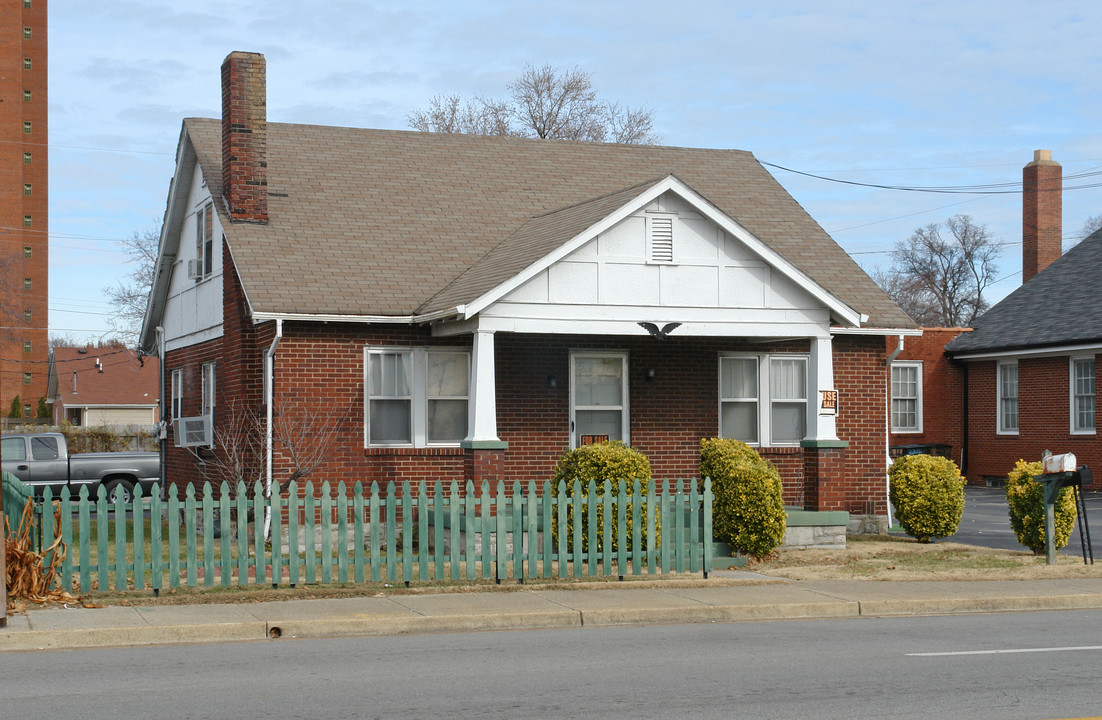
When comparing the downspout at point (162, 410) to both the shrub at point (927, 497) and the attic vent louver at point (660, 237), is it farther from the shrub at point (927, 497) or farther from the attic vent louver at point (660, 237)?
the shrub at point (927, 497)

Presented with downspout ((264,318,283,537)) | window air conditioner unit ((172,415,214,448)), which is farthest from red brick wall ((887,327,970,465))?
downspout ((264,318,283,537))

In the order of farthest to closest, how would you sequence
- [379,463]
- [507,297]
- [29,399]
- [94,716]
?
[29,399], [379,463], [507,297], [94,716]

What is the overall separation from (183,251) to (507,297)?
9250 millimetres

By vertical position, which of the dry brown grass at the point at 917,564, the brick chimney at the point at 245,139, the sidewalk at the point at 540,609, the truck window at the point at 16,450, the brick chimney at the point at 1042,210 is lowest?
the dry brown grass at the point at 917,564

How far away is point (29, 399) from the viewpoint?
9706 centimetres

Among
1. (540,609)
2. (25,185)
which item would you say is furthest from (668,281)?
(25,185)

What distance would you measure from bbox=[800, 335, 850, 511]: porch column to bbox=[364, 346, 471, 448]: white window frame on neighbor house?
526 cm

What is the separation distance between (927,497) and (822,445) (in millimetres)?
1847

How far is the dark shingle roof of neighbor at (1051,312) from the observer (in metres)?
30.9

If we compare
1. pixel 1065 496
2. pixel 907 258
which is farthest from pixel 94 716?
pixel 907 258

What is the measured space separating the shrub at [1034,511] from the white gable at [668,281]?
364 centimetres

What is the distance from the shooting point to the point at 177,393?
24109 mm

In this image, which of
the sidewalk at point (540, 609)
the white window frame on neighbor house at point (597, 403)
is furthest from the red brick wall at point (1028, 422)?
the sidewalk at point (540, 609)

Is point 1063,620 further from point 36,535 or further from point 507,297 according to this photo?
point 36,535
